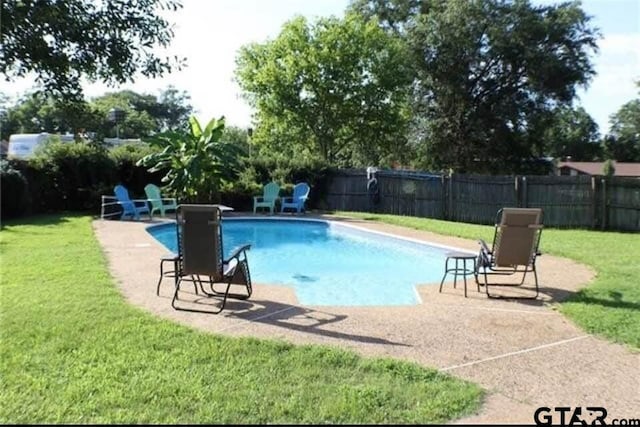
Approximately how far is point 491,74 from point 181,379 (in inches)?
A: 1122

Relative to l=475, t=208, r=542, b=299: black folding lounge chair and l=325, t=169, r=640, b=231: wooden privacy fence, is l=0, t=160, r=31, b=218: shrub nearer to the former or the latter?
l=325, t=169, r=640, b=231: wooden privacy fence

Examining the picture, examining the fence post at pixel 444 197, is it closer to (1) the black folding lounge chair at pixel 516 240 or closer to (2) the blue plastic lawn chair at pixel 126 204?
(2) the blue plastic lawn chair at pixel 126 204

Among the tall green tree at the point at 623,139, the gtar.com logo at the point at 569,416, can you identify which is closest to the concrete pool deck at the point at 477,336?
the gtar.com logo at the point at 569,416

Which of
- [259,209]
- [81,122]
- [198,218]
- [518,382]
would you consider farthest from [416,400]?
[259,209]

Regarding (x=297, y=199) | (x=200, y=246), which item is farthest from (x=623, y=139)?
(x=200, y=246)

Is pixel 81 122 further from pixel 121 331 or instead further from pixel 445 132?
pixel 445 132

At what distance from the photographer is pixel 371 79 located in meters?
26.8

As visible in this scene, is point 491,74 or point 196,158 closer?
point 196,158

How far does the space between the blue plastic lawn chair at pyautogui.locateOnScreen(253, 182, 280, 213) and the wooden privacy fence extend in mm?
2847

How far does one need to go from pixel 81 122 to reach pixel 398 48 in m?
25.5

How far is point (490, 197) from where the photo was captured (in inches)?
704

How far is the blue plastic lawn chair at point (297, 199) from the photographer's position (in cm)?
1831

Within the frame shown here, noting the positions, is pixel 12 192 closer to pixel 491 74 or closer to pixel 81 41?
pixel 81 41

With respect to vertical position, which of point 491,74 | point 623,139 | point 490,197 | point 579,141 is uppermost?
point 491,74
